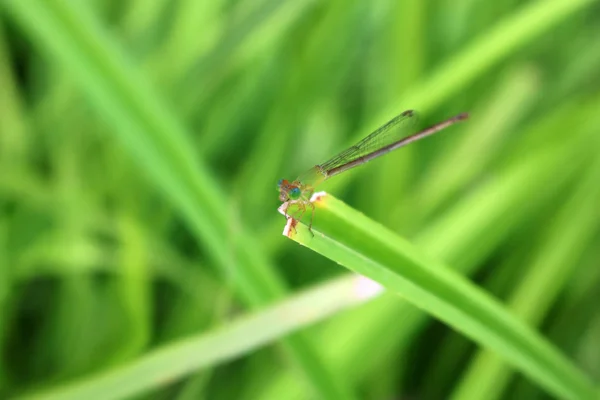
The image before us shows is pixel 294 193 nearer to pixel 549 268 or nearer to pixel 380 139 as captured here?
pixel 380 139

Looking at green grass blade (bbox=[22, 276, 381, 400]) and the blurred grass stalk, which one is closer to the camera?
green grass blade (bbox=[22, 276, 381, 400])

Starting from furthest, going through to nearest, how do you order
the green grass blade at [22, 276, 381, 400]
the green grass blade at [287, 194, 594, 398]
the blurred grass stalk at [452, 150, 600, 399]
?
the blurred grass stalk at [452, 150, 600, 399] < the green grass blade at [22, 276, 381, 400] < the green grass blade at [287, 194, 594, 398]

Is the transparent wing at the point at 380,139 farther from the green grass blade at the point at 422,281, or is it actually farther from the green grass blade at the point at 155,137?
the green grass blade at the point at 422,281

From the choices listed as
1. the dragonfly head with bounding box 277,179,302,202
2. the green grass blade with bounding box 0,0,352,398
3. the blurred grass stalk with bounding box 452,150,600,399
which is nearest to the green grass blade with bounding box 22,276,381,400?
the green grass blade with bounding box 0,0,352,398

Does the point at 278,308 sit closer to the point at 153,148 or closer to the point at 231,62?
the point at 153,148

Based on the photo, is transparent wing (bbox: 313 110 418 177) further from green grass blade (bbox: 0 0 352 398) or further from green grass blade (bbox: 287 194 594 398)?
green grass blade (bbox: 287 194 594 398)

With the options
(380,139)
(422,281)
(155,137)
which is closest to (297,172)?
(380,139)

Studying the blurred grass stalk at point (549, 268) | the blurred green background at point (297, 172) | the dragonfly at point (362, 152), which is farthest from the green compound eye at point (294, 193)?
the blurred grass stalk at point (549, 268)

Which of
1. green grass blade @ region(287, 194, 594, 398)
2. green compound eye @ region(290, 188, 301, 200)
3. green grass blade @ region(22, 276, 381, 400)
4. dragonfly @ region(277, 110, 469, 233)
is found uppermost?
dragonfly @ region(277, 110, 469, 233)

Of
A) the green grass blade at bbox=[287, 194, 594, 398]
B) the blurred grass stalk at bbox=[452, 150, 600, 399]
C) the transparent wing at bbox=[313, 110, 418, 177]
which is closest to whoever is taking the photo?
the green grass blade at bbox=[287, 194, 594, 398]
